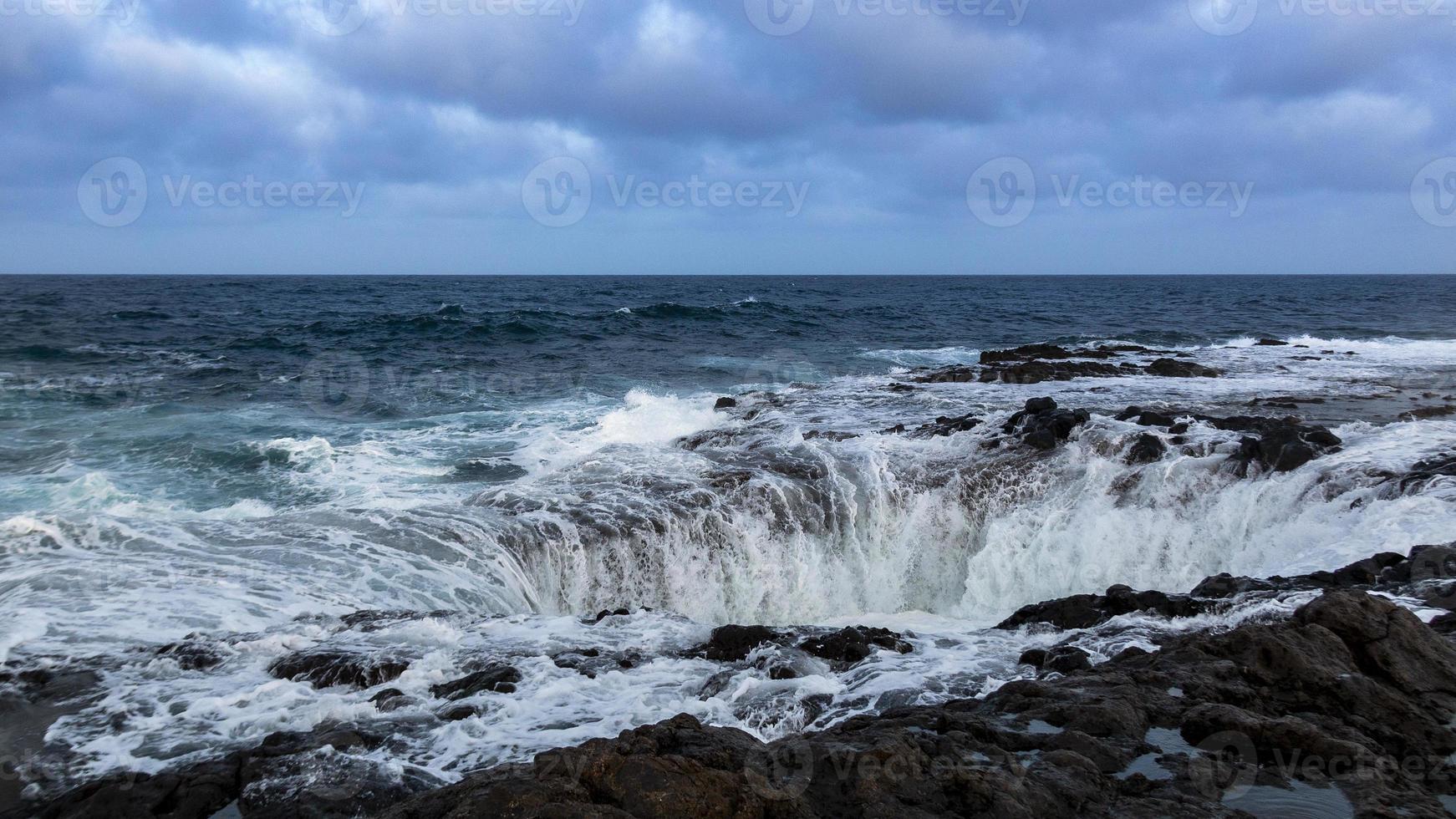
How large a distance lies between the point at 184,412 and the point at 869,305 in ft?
147

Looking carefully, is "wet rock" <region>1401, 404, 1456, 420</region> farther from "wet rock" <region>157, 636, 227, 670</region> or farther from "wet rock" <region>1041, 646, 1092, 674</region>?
"wet rock" <region>157, 636, 227, 670</region>

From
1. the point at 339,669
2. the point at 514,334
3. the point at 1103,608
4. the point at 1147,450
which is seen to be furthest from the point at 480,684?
the point at 514,334

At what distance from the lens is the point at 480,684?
573 centimetres

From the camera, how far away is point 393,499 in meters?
11.1

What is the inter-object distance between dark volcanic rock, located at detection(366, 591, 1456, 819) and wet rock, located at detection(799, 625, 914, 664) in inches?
52.1

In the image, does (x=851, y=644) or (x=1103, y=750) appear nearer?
(x=1103, y=750)

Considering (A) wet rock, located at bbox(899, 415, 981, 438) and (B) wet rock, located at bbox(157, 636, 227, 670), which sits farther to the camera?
(A) wet rock, located at bbox(899, 415, 981, 438)

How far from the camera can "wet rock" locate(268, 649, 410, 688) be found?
→ 5891 millimetres

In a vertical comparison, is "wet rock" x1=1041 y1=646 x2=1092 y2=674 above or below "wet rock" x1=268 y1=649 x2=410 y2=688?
above

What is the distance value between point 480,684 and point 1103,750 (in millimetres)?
4009

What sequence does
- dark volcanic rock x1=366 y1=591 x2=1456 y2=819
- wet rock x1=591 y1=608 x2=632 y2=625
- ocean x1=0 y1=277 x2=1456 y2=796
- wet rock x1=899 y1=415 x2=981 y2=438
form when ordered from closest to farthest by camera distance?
dark volcanic rock x1=366 y1=591 x2=1456 y2=819 < ocean x1=0 y1=277 x2=1456 y2=796 < wet rock x1=591 y1=608 x2=632 y2=625 < wet rock x1=899 y1=415 x2=981 y2=438

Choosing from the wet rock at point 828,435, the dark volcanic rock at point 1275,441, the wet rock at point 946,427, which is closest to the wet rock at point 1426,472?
the dark volcanic rock at point 1275,441

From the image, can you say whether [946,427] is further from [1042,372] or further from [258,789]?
[258,789]

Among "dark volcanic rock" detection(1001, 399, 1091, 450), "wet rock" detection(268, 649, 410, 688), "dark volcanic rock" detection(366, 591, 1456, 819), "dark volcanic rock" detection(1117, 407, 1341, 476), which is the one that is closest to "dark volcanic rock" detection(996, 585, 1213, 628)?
"dark volcanic rock" detection(366, 591, 1456, 819)
